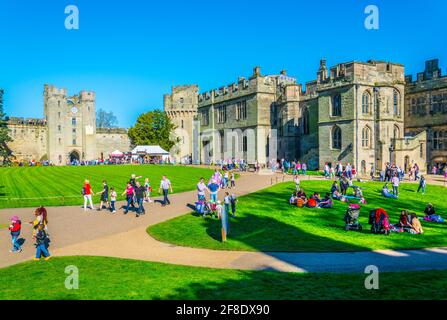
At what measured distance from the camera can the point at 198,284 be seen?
10586mm

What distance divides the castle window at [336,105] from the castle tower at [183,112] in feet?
139

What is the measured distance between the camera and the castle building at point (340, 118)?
39.0 m

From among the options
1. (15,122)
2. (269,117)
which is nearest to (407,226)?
(269,117)

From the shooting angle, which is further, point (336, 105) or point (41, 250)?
point (336, 105)

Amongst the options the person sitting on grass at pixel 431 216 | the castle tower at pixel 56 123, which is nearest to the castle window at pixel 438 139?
the person sitting on grass at pixel 431 216

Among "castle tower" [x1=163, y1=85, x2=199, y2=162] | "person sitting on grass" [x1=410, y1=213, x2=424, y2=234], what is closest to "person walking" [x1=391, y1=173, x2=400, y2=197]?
"person sitting on grass" [x1=410, y1=213, x2=424, y2=234]

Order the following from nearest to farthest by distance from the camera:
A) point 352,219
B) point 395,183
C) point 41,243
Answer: point 41,243 < point 352,219 < point 395,183

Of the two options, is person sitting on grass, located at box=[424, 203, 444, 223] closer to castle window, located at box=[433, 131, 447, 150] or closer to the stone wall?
castle window, located at box=[433, 131, 447, 150]

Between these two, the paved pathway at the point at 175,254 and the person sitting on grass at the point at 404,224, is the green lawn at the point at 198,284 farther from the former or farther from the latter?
the person sitting on grass at the point at 404,224

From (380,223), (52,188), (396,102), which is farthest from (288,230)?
(396,102)

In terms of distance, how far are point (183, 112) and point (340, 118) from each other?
4497cm

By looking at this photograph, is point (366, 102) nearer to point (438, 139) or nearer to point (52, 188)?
point (438, 139)

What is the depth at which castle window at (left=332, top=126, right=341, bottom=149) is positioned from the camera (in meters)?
40.5

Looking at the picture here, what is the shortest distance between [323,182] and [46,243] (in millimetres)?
Answer: 22939
